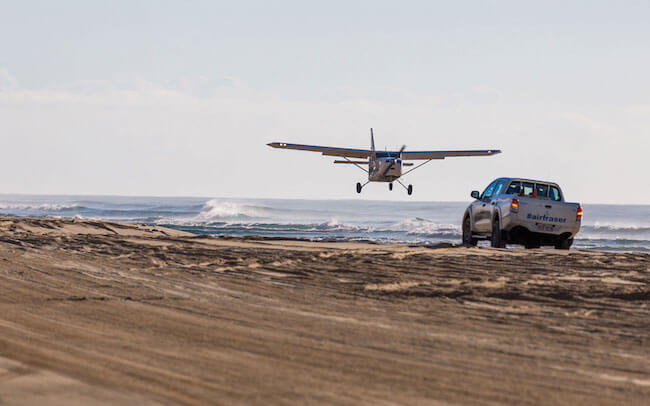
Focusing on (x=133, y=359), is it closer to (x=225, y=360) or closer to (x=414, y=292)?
(x=225, y=360)

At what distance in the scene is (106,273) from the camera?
33.1ft

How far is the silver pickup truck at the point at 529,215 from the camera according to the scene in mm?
15062

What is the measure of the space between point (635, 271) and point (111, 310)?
7797 mm

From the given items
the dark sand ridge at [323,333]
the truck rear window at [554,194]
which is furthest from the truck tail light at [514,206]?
the dark sand ridge at [323,333]

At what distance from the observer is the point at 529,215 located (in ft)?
49.3

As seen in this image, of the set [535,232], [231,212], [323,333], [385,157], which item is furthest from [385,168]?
[323,333]

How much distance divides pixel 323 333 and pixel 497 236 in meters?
10.7

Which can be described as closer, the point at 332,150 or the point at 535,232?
the point at 535,232

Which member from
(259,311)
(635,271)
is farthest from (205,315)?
(635,271)

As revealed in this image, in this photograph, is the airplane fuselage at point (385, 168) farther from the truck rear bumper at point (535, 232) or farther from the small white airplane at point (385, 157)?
the truck rear bumper at point (535, 232)

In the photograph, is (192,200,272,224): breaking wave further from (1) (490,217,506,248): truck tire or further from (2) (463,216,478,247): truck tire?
(1) (490,217,506,248): truck tire

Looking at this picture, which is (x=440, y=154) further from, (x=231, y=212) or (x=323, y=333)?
(x=323, y=333)

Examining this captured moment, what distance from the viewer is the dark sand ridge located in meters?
3.93

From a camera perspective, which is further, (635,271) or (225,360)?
(635,271)
